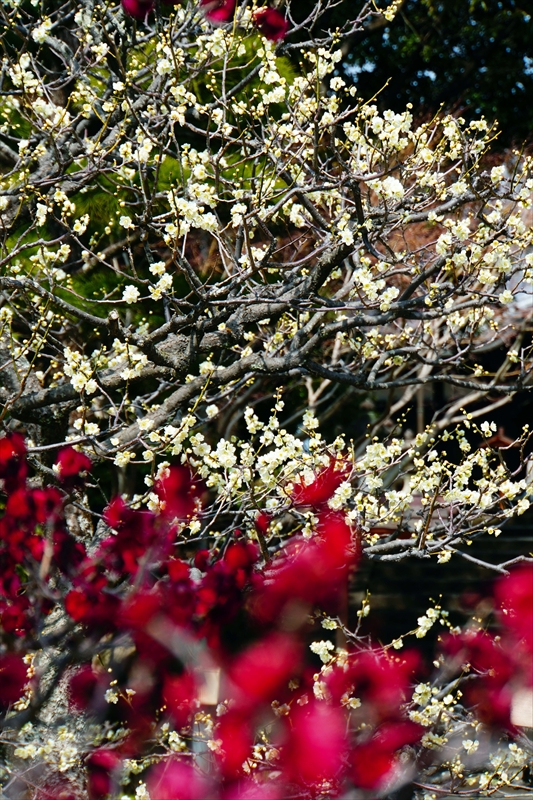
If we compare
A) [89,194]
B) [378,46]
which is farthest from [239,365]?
[378,46]

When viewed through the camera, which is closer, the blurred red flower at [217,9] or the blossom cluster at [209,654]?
the blossom cluster at [209,654]

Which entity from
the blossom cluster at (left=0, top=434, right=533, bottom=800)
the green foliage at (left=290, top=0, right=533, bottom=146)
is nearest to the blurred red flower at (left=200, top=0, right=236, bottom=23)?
the blossom cluster at (left=0, top=434, right=533, bottom=800)

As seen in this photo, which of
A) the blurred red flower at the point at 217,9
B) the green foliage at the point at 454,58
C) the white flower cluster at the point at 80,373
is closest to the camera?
the white flower cluster at the point at 80,373

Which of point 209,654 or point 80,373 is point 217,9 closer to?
point 80,373

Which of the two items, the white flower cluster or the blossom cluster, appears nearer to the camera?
the blossom cluster

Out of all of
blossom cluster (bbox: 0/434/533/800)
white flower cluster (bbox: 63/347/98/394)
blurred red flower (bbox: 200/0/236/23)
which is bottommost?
blossom cluster (bbox: 0/434/533/800)

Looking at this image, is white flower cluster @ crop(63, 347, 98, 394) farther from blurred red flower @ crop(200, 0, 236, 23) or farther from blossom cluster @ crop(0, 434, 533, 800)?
blurred red flower @ crop(200, 0, 236, 23)

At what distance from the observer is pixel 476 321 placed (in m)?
4.14

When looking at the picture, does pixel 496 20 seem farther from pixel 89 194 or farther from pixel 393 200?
pixel 393 200

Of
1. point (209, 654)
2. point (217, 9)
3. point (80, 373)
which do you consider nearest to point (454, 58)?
point (217, 9)

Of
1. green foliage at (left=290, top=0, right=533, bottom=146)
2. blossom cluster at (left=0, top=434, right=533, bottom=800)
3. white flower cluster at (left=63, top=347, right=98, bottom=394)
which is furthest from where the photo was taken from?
green foliage at (left=290, top=0, right=533, bottom=146)

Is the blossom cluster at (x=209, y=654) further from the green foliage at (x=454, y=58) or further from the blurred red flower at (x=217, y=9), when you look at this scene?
the green foliage at (x=454, y=58)

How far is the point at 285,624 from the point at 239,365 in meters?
1.86

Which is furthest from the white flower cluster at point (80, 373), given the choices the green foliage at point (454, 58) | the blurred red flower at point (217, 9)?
the green foliage at point (454, 58)
